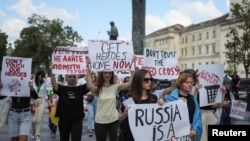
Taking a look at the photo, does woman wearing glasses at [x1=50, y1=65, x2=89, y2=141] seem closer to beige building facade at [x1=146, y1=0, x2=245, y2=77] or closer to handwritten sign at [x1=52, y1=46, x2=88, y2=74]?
handwritten sign at [x1=52, y1=46, x2=88, y2=74]

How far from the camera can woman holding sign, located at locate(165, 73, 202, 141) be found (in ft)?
16.8

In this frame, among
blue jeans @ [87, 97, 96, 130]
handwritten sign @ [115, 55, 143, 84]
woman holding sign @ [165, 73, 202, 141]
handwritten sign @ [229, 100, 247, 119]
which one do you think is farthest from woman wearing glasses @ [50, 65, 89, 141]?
handwritten sign @ [229, 100, 247, 119]

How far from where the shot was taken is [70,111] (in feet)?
21.6

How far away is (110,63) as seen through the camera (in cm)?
720

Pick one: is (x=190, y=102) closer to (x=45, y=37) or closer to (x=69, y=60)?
(x=69, y=60)

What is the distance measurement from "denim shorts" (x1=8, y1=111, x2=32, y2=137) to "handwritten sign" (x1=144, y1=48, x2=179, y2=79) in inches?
A: 96.2

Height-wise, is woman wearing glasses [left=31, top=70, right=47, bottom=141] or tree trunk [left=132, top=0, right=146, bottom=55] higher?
tree trunk [left=132, top=0, right=146, bottom=55]

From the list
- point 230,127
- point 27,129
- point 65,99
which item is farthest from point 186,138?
point 27,129

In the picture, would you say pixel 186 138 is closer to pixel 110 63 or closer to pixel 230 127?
pixel 230 127

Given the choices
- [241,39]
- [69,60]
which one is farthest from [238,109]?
[241,39]

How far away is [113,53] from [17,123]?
1926mm

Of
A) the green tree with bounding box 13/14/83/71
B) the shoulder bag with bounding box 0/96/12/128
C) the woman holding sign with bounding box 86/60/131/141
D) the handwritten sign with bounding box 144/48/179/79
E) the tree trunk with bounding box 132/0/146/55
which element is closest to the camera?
the woman holding sign with bounding box 86/60/131/141

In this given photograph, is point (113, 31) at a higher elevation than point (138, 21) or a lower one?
lower

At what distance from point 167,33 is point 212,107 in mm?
109415
